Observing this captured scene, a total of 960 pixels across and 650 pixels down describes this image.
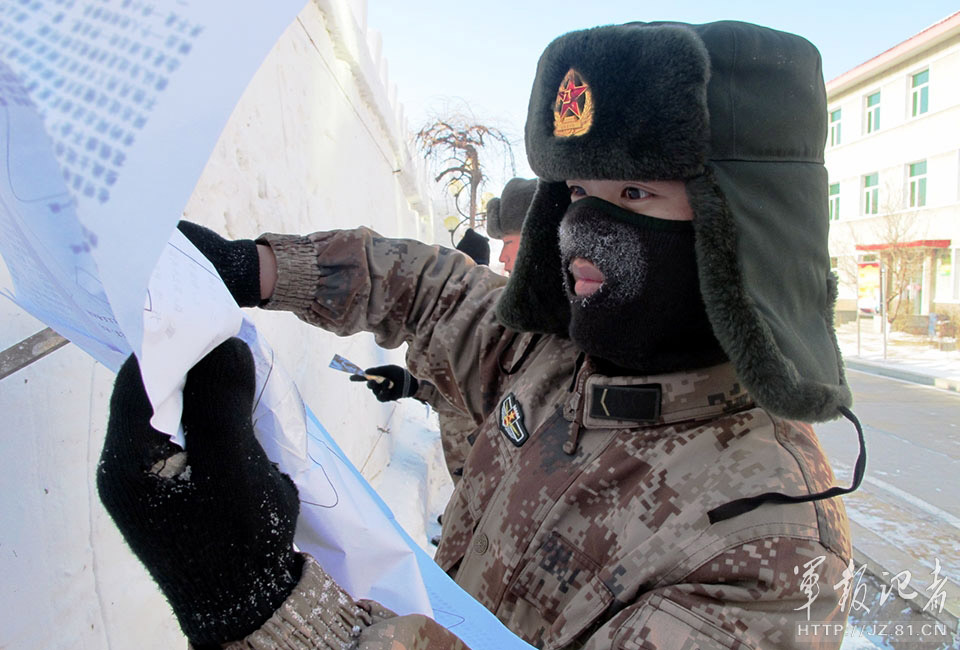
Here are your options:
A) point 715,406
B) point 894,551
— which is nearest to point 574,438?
point 715,406

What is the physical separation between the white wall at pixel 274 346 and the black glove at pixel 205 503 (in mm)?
415

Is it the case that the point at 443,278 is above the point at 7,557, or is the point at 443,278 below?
above

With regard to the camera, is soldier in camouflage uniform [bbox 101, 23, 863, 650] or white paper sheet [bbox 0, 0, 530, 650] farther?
soldier in camouflage uniform [bbox 101, 23, 863, 650]

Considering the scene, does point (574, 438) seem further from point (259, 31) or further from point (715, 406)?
point (259, 31)

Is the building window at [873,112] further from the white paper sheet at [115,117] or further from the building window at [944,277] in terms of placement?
the white paper sheet at [115,117]

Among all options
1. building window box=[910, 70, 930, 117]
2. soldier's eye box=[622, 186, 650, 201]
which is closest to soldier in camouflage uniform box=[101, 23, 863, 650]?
soldier's eye box=[622, 186, 650, 201]

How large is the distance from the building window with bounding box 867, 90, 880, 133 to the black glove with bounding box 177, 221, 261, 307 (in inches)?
963

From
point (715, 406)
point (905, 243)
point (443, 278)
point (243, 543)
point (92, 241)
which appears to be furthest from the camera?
point (905, 243)

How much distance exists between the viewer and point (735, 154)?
1199 millimetres

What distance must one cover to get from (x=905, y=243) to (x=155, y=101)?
21.7m

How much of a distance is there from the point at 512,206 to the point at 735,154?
10.5 feet

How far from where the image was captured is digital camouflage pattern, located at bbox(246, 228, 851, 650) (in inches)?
36.5

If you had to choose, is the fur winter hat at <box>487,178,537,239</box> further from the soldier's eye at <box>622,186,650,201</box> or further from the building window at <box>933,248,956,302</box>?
the building window at <box>933,248,956,302</box>

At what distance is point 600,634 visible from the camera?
932 millimetres
